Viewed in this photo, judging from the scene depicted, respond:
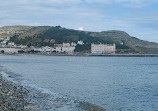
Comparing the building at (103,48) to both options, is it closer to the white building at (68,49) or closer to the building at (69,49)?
the white building at (68,49)

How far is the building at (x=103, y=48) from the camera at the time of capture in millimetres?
176500

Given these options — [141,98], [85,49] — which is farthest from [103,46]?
[141,98]

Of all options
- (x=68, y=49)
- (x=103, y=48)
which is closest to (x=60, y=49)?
(x=68, y=49)

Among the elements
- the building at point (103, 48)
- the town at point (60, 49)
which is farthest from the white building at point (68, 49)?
the building at point (103, 48)

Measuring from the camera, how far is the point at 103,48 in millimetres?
177125

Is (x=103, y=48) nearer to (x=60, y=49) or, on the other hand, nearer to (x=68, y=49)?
(x=68, y=49)

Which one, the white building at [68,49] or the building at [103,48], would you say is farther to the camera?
the white building at [68,49]

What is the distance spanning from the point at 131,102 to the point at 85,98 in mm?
3261

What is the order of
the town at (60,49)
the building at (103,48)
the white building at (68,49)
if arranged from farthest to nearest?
1. the white building at (68,49)
2. the town at (60,49)
3. the building at (103,48)

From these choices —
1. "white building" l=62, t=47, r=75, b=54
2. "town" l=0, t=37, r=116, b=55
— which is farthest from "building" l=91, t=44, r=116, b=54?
"white building" l=62, t=47, r=75, b=54

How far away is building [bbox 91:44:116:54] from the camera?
6949 inches

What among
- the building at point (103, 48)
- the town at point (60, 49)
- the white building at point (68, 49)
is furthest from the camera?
the white building at point (68, 49)

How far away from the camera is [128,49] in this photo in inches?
7175

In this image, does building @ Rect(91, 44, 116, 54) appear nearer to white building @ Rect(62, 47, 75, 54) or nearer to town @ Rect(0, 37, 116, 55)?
town @ Rect(0, 37, 116, 55)
